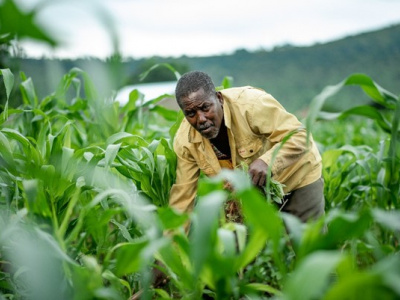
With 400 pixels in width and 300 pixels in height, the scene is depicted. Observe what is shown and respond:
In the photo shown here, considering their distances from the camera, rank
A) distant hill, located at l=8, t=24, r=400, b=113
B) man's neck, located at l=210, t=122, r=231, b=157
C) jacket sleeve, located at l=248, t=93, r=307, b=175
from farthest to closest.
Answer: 1. distant hill, located at l=8, t=24, r=400, b=113
2. man's neck, located at l=210, t=122, r=231, b=157
3. jacket sleeve, located at l=248, t=93, r=307, b=175

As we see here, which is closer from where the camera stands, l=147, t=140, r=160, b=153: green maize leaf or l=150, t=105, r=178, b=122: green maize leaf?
l=147, t=140, r=160, b=153: green maize leaf

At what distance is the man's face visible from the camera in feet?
5.53

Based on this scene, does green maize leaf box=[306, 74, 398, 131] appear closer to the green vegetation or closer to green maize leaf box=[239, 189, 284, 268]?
the green vegetation

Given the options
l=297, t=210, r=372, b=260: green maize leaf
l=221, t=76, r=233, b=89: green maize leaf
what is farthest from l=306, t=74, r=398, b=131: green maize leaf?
l=221, t=76, r=233, b=89: green maize leaf

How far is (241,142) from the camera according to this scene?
1.84 metres

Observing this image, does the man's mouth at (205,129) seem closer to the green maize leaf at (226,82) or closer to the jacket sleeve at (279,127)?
the jacket sleeve at (279,127)

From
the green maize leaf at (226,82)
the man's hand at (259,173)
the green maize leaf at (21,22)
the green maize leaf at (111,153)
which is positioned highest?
the green maize leaf at (21,22)

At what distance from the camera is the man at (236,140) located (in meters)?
1.70

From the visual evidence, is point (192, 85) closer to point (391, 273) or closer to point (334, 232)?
point (334, 232)

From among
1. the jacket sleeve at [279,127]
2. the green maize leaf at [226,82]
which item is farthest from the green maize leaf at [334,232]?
the green maize leaf at [226,82]

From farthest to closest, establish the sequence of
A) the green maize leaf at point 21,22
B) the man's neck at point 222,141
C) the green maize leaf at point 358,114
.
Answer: the man's neck at point 222,141 < the green maize leaf at point 358,114 < the green maize leaf at point 21,22

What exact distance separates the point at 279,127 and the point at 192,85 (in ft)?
1.15

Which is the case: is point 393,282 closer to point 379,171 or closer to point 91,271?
point 91,271

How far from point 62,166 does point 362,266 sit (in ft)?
4.43
